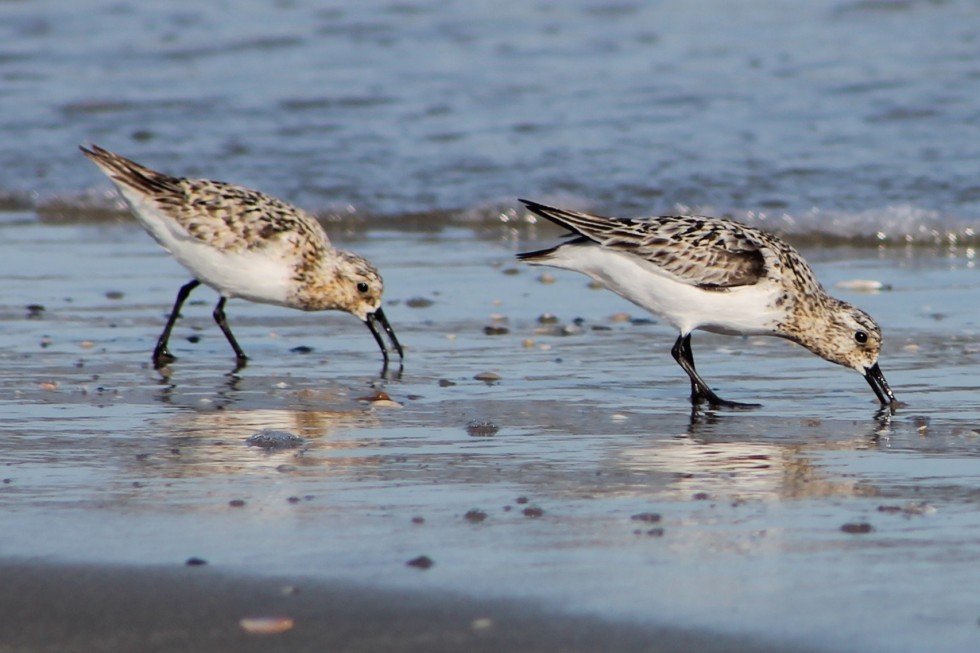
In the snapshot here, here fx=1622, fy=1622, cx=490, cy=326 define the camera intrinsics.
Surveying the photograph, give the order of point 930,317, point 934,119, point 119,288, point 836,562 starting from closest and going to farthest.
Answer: point 836,562, point 930,317, point 119,288, point 934,119

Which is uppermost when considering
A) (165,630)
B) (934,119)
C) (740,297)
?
(934,119)

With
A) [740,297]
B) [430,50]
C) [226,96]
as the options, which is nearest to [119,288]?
[740,297]

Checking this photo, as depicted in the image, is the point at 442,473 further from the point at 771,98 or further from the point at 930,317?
the point at 771,98

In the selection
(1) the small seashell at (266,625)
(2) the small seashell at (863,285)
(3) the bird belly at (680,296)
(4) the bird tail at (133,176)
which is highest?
(4) the bird tail at (133,176)

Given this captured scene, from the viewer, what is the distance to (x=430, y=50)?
677 inches

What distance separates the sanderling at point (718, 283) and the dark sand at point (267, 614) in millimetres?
3105

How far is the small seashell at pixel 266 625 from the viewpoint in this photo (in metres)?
3.64

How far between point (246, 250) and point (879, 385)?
10.1ft

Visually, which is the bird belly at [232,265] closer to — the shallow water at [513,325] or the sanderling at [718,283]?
the shallow water at [513,325]

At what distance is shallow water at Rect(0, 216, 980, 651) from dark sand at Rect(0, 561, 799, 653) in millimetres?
112

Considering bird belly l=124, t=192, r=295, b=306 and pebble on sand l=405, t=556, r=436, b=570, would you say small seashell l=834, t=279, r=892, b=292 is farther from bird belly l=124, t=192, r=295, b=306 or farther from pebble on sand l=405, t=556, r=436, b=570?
pebble on sand l=405, t=556, r=436, b=570

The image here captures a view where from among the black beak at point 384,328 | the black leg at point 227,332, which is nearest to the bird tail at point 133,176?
the black leg at point 227,332

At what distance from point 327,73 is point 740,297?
1022cm

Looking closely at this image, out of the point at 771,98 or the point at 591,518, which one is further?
the point at 771,98
